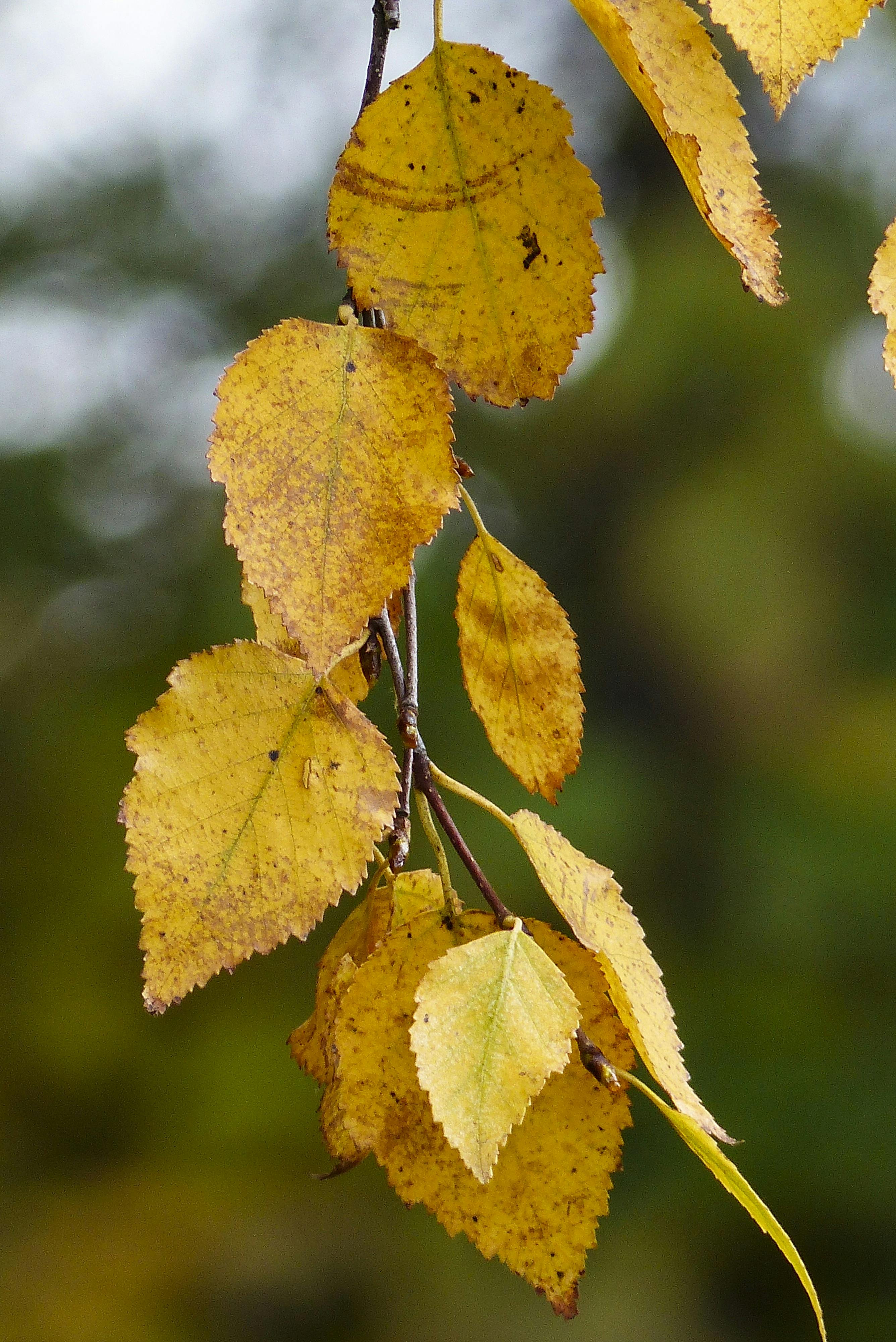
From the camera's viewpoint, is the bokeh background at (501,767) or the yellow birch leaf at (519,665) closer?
the yellow birch leaf at (519,665)

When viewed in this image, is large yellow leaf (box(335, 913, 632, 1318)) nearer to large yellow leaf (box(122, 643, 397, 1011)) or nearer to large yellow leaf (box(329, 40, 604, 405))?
large yellow leaf (box(122, 643, 397, 1011))

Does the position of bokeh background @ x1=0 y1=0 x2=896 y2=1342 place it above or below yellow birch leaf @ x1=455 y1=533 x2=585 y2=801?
below

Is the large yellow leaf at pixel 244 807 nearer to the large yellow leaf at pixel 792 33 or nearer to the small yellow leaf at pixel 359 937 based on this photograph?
the small yellow leaf at pixel 359 937

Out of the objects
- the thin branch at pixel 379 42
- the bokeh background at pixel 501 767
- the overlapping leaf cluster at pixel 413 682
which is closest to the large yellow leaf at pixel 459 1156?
the overlapping leaf cluster at pixel 413 682

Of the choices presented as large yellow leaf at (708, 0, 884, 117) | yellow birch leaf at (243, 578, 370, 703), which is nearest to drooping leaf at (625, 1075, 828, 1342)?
yellow birch leaf at (243, 578, 370, 703)

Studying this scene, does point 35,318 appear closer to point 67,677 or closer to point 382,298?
point 67,677

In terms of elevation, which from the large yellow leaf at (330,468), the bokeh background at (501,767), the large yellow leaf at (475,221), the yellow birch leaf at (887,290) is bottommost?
the bokeh background at (501,767)

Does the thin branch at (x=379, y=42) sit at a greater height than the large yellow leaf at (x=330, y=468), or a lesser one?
greater
